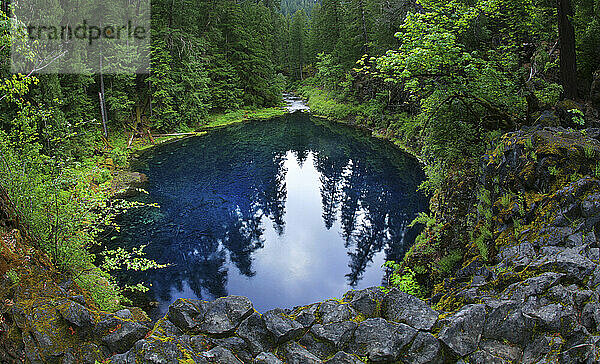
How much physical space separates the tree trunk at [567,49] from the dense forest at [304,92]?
0.08ft

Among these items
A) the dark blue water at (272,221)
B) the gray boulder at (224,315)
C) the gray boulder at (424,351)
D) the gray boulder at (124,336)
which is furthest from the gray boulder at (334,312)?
the dark blue water at (272,221)

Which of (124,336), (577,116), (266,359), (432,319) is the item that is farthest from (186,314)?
(577,116)

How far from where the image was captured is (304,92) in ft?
199

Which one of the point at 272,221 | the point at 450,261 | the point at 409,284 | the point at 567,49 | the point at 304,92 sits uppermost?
the point at 304,92

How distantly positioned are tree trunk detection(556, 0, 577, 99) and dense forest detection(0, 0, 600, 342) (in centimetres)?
3

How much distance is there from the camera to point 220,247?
13539 millimetres

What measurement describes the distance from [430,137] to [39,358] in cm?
935

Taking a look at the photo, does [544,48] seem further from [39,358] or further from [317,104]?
[317,104]

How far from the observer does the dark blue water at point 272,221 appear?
1155 cm

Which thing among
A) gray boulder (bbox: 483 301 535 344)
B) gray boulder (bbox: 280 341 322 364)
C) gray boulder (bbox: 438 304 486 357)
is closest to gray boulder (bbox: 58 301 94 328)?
gray boulder (bbox: 280 341 322 364)

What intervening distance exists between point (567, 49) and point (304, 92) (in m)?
53.9

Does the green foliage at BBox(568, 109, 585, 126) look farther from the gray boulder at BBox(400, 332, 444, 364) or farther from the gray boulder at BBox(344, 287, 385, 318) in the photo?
the gray boulder at BBox(400, 332, 444, 364)

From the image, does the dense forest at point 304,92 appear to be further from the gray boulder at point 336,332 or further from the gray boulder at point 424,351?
the gray boulder at point 336,332

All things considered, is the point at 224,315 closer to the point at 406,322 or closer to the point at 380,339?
the point at 380,339
